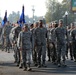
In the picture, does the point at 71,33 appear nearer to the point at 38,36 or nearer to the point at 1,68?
the point at 38,36

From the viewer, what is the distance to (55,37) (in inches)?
573

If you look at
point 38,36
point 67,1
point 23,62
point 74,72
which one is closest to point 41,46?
point 38,36

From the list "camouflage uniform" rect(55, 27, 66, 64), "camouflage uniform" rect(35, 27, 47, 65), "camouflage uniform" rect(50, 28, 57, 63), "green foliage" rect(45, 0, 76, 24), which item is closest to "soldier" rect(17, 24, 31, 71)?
"camouflage uniform" rect(35, 27, 47, 65)

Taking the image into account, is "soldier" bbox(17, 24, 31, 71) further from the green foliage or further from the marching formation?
the green foliage

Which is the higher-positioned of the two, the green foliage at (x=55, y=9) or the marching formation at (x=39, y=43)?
the green foliage at (x=55, y=9)

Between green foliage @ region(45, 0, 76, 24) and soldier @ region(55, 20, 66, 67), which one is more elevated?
green foliage @ region(45, 0, 76, 24)

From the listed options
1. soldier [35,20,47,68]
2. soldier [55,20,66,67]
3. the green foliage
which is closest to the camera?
soldier [35,20,47,68]

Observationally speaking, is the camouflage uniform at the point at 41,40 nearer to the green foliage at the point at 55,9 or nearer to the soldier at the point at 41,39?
the soldier at the point at 41,39

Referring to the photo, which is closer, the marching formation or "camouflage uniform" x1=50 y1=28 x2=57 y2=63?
the marching formation

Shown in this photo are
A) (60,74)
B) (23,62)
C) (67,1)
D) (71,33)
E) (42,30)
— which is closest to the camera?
(60,74)

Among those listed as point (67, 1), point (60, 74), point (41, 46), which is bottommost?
point (60, 74)

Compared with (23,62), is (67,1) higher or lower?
higher

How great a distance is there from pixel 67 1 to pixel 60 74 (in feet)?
283

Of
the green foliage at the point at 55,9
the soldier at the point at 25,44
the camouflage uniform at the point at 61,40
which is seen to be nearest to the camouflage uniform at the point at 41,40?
the camouflage uniform at the point at 61,40
